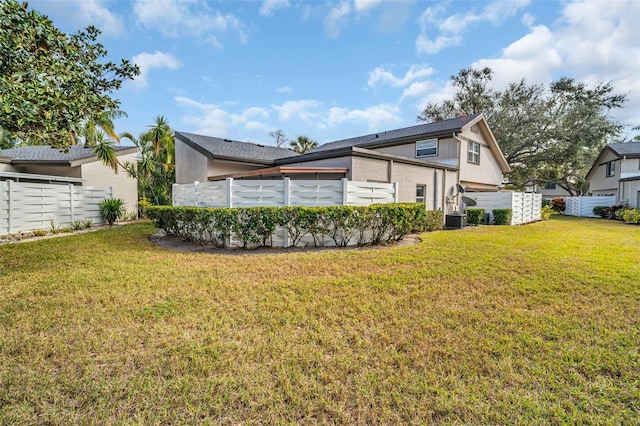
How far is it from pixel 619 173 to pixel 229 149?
95.7ft

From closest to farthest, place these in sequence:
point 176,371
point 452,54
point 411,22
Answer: point 176,371 < point 411,22 < point 452,54

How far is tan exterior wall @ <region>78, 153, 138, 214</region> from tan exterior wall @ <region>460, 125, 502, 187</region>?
19880 mm

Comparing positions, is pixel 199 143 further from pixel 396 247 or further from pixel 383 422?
pixel 383 422

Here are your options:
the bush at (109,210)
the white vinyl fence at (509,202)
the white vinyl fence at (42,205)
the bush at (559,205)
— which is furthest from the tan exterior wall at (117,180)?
the bush at (559,205)

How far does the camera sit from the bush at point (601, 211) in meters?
20.3

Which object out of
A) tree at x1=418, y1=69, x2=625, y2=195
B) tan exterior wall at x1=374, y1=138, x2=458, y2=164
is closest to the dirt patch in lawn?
tan exterior wall at x1=374, y1=138, x2=458, y2=164

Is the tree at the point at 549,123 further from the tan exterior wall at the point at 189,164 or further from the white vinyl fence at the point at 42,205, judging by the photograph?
the white vinyl fence at the point at 42,205

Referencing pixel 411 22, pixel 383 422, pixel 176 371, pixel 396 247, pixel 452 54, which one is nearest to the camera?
pixel 383 422

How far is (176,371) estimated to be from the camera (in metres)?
2.65

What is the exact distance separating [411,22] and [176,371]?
44.4 ft

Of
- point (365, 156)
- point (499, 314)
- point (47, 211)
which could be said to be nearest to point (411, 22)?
point (365, 156)

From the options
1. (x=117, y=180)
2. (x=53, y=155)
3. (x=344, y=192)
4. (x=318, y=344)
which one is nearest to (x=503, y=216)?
(x=344, y=192)

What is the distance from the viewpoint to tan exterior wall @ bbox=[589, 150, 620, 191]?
23.0 meters

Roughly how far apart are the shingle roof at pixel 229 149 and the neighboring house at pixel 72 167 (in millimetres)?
4344
